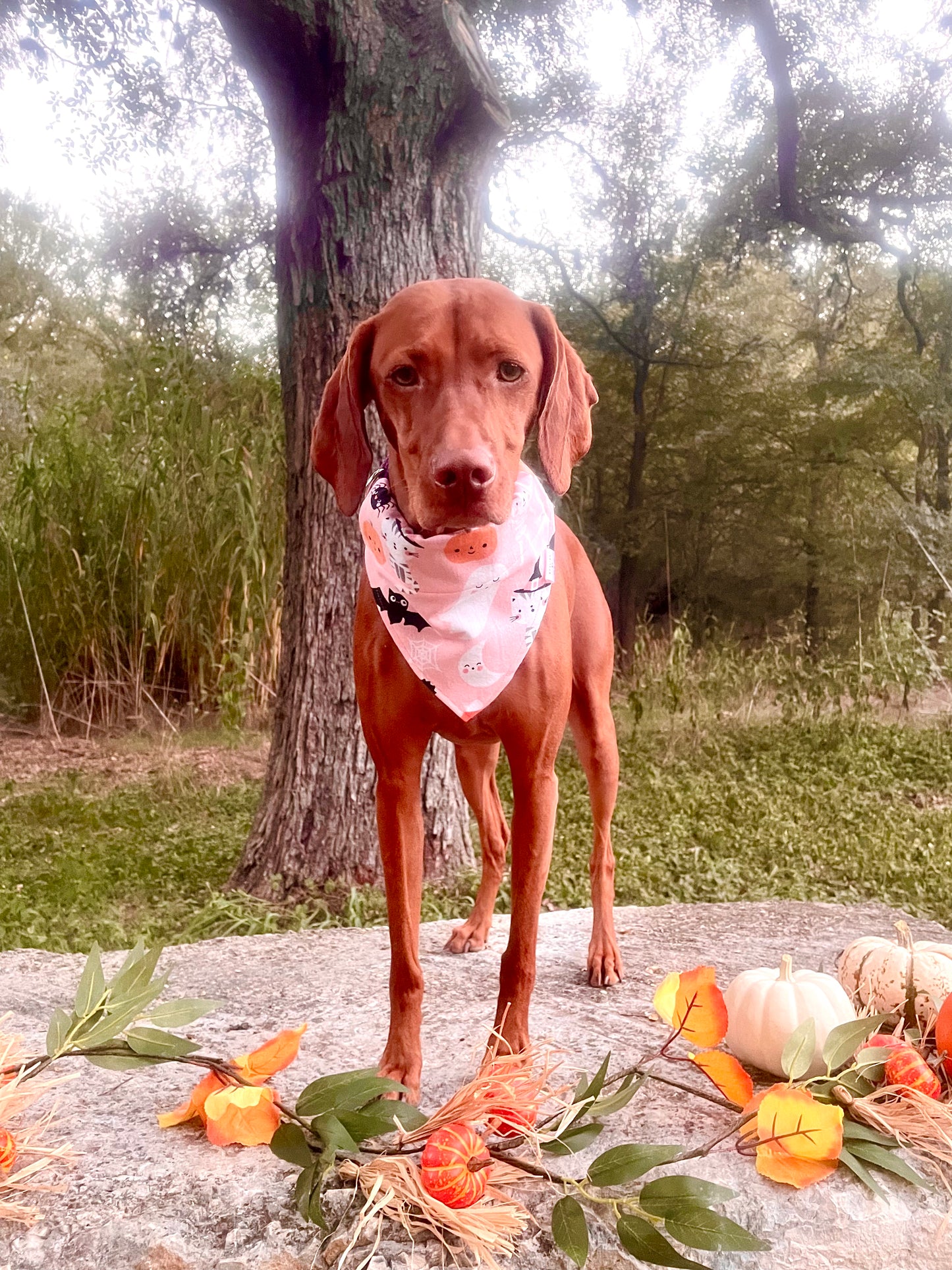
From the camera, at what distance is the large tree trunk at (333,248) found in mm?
3818

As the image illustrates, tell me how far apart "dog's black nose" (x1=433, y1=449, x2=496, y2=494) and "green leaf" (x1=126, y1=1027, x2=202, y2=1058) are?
1.10 m

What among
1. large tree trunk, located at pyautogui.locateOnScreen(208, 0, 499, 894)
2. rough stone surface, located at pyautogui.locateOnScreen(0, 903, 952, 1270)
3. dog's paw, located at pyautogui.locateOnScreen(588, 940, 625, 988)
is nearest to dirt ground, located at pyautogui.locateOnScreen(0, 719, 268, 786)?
large tree trunk, located at pyautogui.locateOnScreen(208, 0, 499, 894)

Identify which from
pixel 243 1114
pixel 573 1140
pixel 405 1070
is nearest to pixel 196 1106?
pixel 243 1114

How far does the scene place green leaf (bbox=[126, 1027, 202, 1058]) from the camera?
185 cm

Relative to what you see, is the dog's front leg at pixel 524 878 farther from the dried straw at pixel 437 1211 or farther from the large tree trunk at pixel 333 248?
the large tree trunk at pixel 333 248

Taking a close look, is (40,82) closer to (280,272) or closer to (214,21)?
(214,21)

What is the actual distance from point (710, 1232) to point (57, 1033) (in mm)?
1148

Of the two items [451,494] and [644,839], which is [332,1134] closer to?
[451,494]

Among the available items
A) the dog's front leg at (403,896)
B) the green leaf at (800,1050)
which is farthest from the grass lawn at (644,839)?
the green leaf at (800,1050)

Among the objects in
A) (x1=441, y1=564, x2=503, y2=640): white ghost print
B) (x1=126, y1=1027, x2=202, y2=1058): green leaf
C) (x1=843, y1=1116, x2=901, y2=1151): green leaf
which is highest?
(x1=441, y1=564, x2=503, y2=640): white ghost print

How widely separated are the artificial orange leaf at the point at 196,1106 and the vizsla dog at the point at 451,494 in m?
0.33

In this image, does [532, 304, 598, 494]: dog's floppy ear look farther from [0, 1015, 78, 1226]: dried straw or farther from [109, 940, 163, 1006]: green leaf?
[0, 1015, 78, 1226]: dried straw

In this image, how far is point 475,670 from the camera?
2.06 meters

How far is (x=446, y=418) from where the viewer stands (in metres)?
1.82
